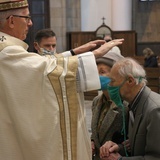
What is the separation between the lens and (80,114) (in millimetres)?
1892

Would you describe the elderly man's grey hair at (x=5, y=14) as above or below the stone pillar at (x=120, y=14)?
below

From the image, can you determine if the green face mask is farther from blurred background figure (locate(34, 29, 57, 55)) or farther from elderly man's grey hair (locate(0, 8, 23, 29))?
blurred background figure (locate(34, 29, 57, 55))

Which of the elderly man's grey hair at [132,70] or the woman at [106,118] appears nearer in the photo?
the elderly man's grey hair at [132,70]

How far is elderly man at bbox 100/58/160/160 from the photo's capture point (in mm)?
1933

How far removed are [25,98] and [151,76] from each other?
7018 millimetres

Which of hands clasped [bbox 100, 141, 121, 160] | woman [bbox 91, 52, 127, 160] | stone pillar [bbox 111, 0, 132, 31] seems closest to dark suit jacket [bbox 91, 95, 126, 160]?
woman [bbox 91, 52, 127, 160]

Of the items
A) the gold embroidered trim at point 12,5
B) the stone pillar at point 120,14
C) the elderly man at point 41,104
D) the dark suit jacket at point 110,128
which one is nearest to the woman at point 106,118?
the dark suit jacket at point 110,128

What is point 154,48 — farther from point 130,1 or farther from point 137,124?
point 137,124

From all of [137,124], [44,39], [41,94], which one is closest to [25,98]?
[41,94]

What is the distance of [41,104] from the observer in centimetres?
182

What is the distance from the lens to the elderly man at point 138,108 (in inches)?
76.1

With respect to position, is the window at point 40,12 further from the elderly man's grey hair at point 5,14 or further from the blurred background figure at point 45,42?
the elderly man's grey hair at point 5,14

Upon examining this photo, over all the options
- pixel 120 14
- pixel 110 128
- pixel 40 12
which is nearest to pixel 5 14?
pixel 110 128

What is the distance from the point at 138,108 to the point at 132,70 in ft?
0.74
